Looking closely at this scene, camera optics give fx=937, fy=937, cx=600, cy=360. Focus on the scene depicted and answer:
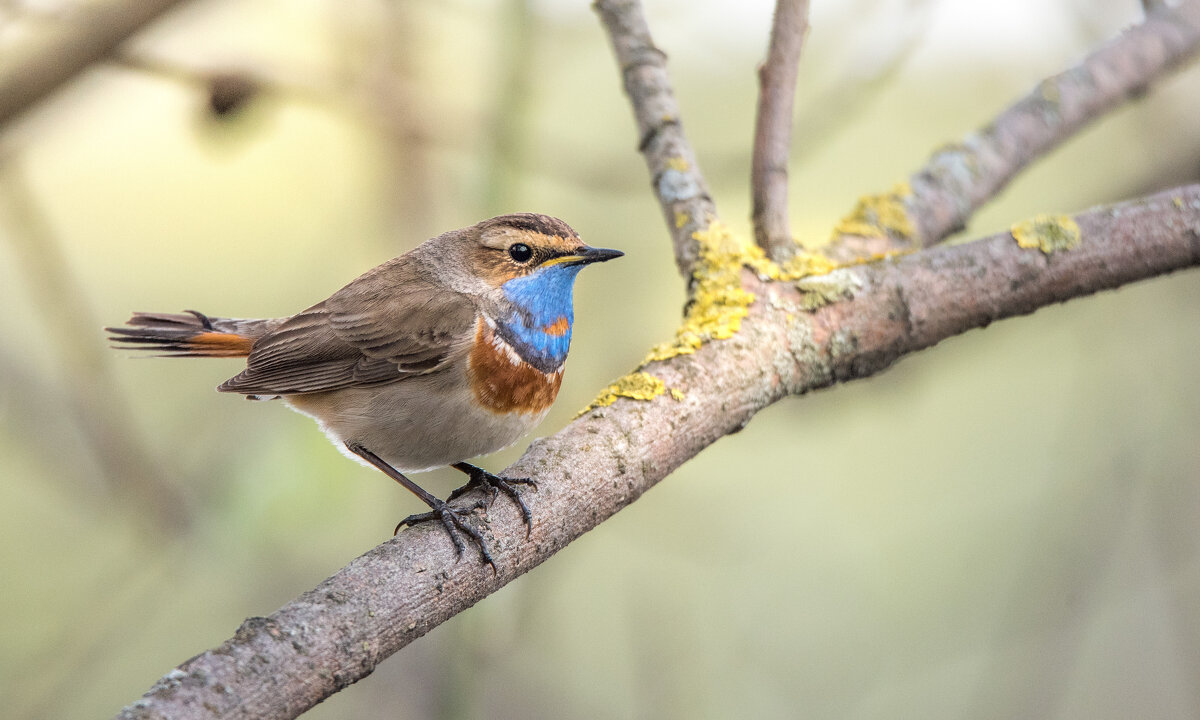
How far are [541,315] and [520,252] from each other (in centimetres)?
23

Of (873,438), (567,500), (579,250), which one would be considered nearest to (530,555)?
(567,500)

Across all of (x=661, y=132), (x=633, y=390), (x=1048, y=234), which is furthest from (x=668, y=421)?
(x=1048, y=234)

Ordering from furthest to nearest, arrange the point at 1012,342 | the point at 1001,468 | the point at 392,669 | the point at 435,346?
1. the point at 1001,468
2. the point at 1012,342
3. the point at 392,669
4. the point at 435,346

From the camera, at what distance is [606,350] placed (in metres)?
4.33

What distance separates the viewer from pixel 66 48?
259 cm

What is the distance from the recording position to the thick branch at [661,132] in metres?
3.64

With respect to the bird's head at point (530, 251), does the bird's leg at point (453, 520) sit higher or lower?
lower

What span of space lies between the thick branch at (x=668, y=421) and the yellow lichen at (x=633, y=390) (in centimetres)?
4

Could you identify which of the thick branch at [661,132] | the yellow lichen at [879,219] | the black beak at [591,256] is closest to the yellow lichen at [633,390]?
the black beak at [591,256]

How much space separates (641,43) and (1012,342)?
8.37ft

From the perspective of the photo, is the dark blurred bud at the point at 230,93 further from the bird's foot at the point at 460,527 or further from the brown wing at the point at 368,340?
the bird's foot at the point at 460,527

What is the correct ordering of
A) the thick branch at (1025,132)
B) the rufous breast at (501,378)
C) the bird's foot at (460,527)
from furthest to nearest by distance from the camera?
the thick branch at (1025,132) → the rufous breast at (501,378) → the bird's foot at (460,527)

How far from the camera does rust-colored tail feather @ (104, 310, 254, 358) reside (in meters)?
3.10

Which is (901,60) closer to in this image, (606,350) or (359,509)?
(606,350)
